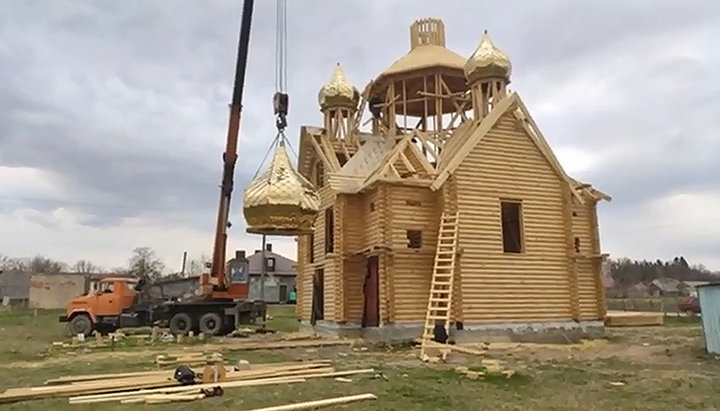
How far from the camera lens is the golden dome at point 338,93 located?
70.2 ft

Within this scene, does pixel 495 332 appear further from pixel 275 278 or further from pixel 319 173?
pixel 275 278

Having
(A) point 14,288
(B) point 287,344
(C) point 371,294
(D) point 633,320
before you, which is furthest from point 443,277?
(A) point 14,288

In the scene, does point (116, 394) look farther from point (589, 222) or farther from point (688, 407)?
point (589, 222)

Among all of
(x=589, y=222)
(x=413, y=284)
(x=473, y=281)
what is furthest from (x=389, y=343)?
(x=589, y=222)

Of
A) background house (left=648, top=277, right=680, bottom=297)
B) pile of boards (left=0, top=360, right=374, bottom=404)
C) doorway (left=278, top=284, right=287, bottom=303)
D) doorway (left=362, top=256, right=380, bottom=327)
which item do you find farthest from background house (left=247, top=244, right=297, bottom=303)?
pile of boards (left=0, top=360, right=374, bottom=404)

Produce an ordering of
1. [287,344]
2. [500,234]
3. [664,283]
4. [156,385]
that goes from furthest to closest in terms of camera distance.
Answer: [664,283] < [500,234] < [287,344] < [156,385]

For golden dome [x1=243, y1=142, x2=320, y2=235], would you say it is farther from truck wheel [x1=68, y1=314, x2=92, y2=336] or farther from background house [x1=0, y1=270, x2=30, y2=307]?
background house [x1=0, y1=270, x2=30, y2=307]

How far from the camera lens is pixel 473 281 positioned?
54.8ft

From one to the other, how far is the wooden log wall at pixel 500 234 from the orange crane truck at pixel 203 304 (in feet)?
24.5

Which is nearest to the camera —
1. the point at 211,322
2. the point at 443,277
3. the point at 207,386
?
the point at 207,386

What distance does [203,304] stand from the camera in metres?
20.6

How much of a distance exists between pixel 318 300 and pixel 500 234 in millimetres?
6316

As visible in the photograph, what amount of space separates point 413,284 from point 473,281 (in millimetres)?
1618

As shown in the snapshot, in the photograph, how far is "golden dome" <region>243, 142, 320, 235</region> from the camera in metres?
9.83
